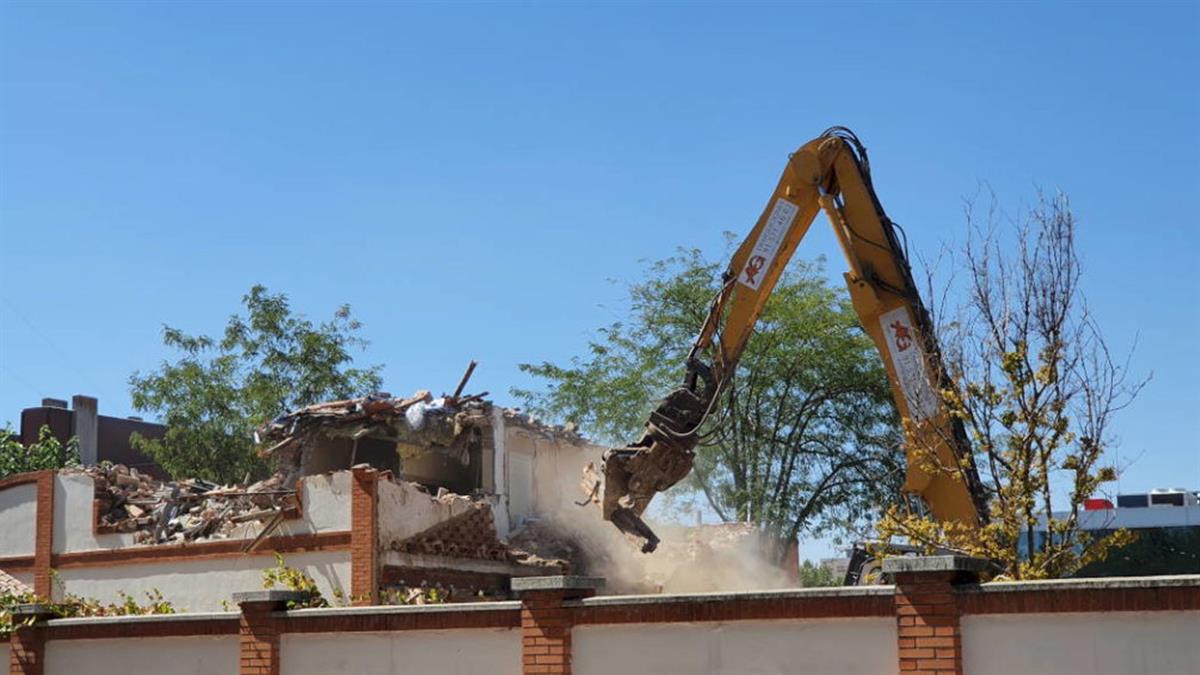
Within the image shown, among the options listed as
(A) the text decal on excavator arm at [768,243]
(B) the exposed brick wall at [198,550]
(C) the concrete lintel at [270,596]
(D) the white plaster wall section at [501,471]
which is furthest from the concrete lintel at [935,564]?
(D) the white plaster wall section at [501,471]

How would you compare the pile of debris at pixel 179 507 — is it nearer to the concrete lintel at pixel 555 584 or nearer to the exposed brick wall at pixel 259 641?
the exposed brick wall at pixel 259 641

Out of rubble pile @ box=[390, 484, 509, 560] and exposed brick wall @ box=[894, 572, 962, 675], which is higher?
rubble pile @ box=[390, 484, 509, 560]

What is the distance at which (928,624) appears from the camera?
11766mm

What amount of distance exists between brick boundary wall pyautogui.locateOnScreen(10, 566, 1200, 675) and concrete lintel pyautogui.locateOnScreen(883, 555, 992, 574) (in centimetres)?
1

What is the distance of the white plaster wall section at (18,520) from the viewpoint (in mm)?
27766

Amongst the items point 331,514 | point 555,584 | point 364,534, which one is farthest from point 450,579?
point 555,584

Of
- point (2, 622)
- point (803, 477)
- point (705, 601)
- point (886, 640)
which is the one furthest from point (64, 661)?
point (803, 477)

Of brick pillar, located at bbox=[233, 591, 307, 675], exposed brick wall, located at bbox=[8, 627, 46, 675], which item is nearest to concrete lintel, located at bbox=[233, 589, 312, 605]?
brick pillar, located at bbox=[233, 591, 307, 675]

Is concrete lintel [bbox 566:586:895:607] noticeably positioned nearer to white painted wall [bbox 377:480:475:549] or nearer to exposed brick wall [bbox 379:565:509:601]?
white painted wall [bbox 377:480:475:549]

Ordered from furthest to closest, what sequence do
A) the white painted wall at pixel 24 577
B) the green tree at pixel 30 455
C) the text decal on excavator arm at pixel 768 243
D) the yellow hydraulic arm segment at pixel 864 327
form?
the green tree at pixel 30 455
the white painted wall at pixel 24 577
the text decal on excavator arm at pixel 768 243
the yellow hydraulic arm segment at pixel 864 327

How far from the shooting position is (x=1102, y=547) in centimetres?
1520

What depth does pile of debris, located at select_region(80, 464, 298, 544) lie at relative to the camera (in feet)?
81.5

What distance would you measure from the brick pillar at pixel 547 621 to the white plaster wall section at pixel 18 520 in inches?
674

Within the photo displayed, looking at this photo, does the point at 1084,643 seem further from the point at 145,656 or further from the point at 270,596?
the point at 145,656
